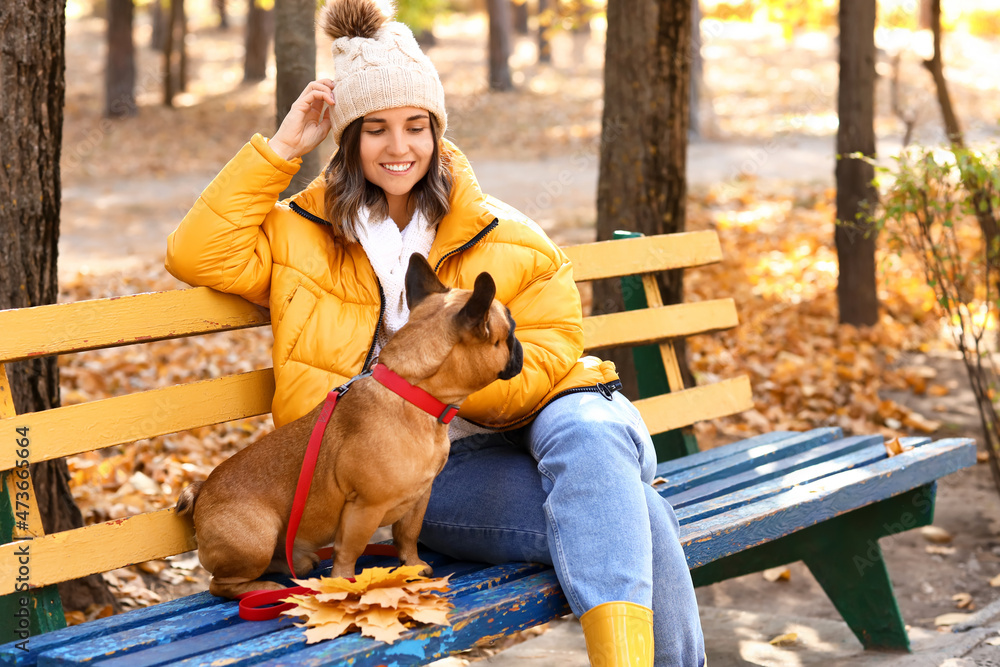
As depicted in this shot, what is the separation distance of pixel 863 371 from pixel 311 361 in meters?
5.31

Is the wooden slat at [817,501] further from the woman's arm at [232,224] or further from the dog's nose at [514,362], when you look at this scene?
the woman's arm at [232,224]

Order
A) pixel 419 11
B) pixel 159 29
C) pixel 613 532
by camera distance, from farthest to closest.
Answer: pixel 159 29
pixel 419 11
pixel 613 532

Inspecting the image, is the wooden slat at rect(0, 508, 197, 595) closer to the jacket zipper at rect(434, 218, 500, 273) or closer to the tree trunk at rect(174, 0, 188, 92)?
the jacket zipper at rect(434, 218, 500, 273)

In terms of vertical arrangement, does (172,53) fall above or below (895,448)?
above

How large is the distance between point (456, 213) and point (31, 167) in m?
1.60

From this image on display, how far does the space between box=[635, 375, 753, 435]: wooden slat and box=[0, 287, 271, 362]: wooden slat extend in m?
1.66

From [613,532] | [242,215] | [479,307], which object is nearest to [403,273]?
[242,215]

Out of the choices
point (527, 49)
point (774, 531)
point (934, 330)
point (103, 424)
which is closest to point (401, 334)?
point (103, 424)

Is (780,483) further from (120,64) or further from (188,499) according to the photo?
(120,64)

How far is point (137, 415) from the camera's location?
9.86 ft

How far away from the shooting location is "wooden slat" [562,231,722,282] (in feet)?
13.2

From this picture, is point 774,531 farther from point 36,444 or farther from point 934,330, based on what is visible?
point 934,330

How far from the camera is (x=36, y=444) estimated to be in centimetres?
279

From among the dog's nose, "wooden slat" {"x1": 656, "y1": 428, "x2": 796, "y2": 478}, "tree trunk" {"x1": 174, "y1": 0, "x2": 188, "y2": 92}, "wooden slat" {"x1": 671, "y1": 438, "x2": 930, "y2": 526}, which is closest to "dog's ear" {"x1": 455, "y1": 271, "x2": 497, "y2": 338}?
the dog's nose
